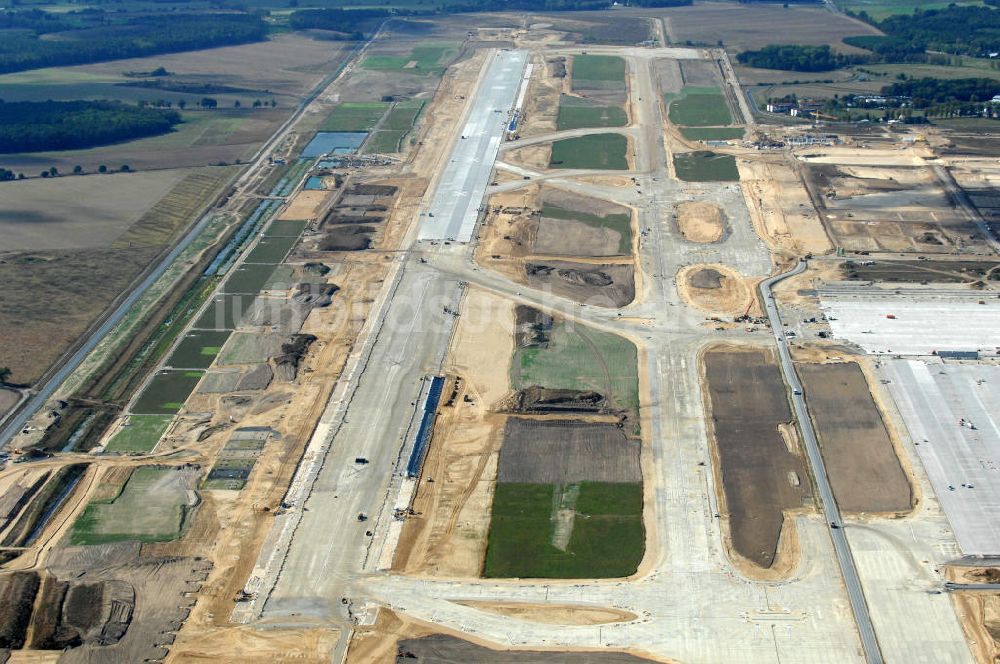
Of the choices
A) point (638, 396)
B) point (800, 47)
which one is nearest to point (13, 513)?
point (638, 396)

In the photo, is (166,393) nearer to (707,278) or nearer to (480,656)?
(480,656)

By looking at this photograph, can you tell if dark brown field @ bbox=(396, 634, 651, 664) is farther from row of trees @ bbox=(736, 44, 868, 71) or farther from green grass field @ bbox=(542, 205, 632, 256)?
row of trees @ bbox=(736, 44, 868, 71)

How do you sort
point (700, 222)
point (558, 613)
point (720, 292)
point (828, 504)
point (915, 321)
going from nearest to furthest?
point (558, 613)
point (828, 504)
point (915, 321)
point (720, 292)
point (700, 222)

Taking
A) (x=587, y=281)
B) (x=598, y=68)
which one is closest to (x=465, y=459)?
(x=587, y=281)

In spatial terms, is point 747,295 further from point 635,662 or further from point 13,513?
point 13,513

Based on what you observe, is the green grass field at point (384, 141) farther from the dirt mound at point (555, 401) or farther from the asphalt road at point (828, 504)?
the dirt mound at point (555, 401)

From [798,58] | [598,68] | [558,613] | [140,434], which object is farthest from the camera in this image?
[598,68]

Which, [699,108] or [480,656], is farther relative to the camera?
[699,108]
